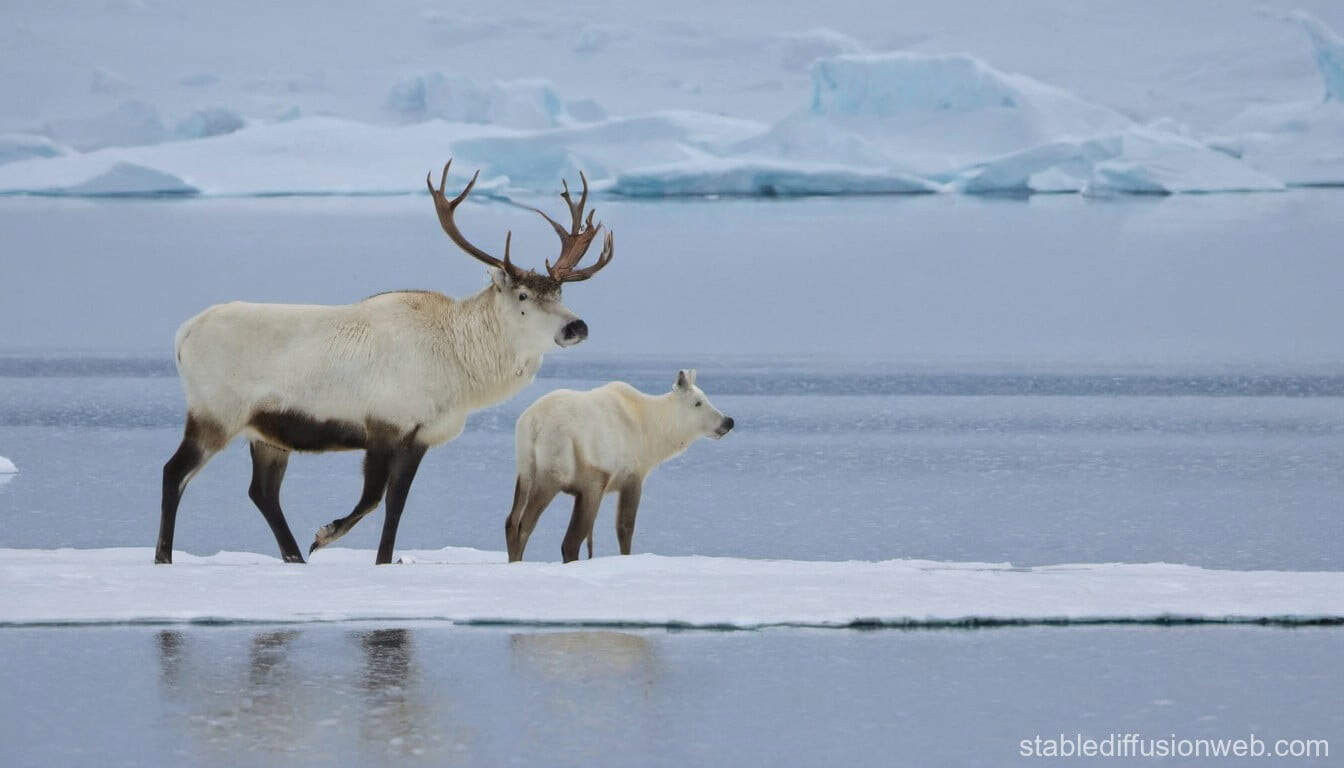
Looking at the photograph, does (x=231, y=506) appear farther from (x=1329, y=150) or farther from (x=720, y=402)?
(x=1329, y=150)

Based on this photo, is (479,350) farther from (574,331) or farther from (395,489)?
(395,489)

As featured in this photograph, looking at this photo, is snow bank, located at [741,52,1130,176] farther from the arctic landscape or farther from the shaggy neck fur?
the shaggy neck fur

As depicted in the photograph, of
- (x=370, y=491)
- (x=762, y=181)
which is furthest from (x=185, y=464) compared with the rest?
(x=762, y=181)

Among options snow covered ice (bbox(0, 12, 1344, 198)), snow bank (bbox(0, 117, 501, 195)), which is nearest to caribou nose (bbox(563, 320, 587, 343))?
snow covered ice (bbox(0, 12, 1344, 198))

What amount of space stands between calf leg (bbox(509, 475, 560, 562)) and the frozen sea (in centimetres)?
90

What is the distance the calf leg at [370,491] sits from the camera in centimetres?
924

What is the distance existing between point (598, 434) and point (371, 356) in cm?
124

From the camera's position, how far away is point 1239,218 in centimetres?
7812

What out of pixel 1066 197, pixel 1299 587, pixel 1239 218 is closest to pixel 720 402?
pixel 1299 587

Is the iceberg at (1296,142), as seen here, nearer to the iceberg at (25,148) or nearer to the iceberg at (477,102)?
the iceberg at (477,102)

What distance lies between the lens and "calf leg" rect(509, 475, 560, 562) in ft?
32.1

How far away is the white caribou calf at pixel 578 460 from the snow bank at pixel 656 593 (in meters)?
0.90

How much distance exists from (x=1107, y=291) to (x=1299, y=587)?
34.1 m

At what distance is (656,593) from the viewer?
8.03 metres
